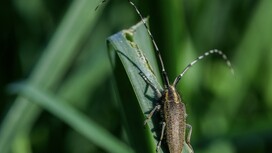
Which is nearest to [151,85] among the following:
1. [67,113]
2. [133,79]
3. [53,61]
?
[133,79]

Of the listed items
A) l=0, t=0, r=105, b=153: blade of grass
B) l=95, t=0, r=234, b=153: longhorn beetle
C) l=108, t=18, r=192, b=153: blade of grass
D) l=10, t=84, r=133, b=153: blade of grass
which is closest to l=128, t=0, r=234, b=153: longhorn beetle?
l=95, t=0, r=234, b=153: longhorn beetle

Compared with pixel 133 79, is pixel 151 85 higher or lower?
lower

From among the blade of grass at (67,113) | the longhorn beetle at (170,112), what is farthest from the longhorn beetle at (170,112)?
the blade of grass at (67,113)

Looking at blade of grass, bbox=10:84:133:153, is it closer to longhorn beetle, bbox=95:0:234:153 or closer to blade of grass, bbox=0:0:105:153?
Result: blade of grass, bbox=0:0:105:153

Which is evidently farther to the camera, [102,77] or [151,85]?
[102,77]

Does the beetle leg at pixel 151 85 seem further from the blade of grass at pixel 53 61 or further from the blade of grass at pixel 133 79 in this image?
the blade of grass at pixel 53 61

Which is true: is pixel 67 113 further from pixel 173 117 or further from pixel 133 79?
pixel 133 79

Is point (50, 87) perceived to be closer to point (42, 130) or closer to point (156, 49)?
point (42, 130)

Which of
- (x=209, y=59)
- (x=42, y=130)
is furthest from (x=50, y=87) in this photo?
(x=209, y=59)
